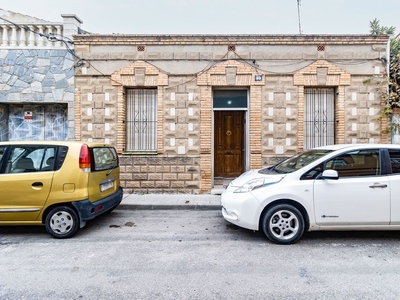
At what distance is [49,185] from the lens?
4.73 metres

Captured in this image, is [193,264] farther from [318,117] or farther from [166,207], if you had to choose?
[318,117]

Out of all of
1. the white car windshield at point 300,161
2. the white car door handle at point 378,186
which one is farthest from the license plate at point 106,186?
the white car door handle at point 378,186

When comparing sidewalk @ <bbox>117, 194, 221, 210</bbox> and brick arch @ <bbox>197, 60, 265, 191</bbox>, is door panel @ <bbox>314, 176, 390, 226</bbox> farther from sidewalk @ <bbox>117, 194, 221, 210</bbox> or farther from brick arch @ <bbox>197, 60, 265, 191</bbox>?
brick arch @ <bbox>197, 60, 265, 191</bbox>

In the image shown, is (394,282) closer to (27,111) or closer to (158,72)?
(158,72)

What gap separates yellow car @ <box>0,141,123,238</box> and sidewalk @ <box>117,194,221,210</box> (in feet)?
6.89

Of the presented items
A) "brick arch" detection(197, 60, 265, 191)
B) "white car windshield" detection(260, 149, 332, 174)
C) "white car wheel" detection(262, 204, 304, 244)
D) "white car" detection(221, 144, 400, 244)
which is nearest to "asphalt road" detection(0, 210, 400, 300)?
"white car wheel" detection(262, 204, 304, 244)

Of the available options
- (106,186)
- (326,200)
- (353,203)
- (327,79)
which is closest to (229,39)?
(327,79)

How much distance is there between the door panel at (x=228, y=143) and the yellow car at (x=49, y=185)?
4738 mm

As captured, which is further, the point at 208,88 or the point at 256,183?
the point at 208,88

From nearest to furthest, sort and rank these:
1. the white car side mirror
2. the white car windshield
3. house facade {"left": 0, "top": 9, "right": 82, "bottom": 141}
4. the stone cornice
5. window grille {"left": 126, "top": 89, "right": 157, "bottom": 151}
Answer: the white car side mirror
the white car windshield
the stone cornice
house facade {"left": 0, "top": 9, "right": 82, "bottom": 141}
window grille {"left": 126, "top": 89, "right": 157, "bottom": 151}

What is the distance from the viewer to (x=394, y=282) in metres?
3.25

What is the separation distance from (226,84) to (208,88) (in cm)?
57

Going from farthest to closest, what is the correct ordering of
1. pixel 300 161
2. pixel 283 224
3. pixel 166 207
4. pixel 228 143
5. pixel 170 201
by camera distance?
pixel 228 143 → pixel 170 201 → pixel 166 207 → pixel 300 161 → pixel 283 224

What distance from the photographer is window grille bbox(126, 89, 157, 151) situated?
341 inches
